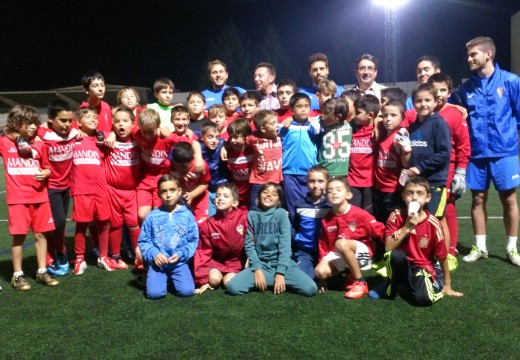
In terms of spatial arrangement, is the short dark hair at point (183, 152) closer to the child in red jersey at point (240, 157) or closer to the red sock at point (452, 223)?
the child in red jersey at point (240, 157)

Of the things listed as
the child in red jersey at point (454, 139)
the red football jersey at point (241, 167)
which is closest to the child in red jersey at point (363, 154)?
the child in red jersey at point (454, 139)

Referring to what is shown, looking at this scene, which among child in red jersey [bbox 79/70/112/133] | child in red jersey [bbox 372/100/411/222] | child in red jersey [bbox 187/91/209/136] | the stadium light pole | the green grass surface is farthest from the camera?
the stadium light pole

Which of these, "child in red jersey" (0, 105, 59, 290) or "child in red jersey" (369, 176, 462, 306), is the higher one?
"child in red jersey" (0, 105, 59, 290)

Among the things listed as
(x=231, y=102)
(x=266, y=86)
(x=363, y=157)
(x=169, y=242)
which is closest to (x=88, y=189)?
(x=169, y=242)

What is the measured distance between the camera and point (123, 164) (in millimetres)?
4648

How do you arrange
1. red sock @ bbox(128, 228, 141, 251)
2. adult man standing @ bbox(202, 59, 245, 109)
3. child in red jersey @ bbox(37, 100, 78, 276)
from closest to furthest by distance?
child in red jersey @ bbox(37, 100, 78, 276)
red sock @ bbox(128, 228, 141, 251)
adult man standing @ bbox(202, 59, 245, 109)

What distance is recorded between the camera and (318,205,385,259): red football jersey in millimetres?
3999

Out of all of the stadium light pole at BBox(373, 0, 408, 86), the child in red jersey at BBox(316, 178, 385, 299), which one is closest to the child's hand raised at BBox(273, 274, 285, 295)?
the child in red jersey at BBox(316, 178, 385, 299)

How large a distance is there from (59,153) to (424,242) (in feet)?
10.5

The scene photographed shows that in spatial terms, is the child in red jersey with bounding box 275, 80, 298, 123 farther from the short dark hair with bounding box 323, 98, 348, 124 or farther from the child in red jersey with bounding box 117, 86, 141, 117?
the child in red jersey with bounding box 117, 86, 141, 117

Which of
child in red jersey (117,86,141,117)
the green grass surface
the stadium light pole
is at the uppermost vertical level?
the stadium light pole

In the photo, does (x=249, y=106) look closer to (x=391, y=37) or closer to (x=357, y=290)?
(x=357, y=290)

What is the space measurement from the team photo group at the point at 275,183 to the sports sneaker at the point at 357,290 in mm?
12

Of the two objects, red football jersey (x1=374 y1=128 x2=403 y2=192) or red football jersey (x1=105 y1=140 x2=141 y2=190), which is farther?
red football jersey (x1=105 y1=140 x2=141 y2=190)
